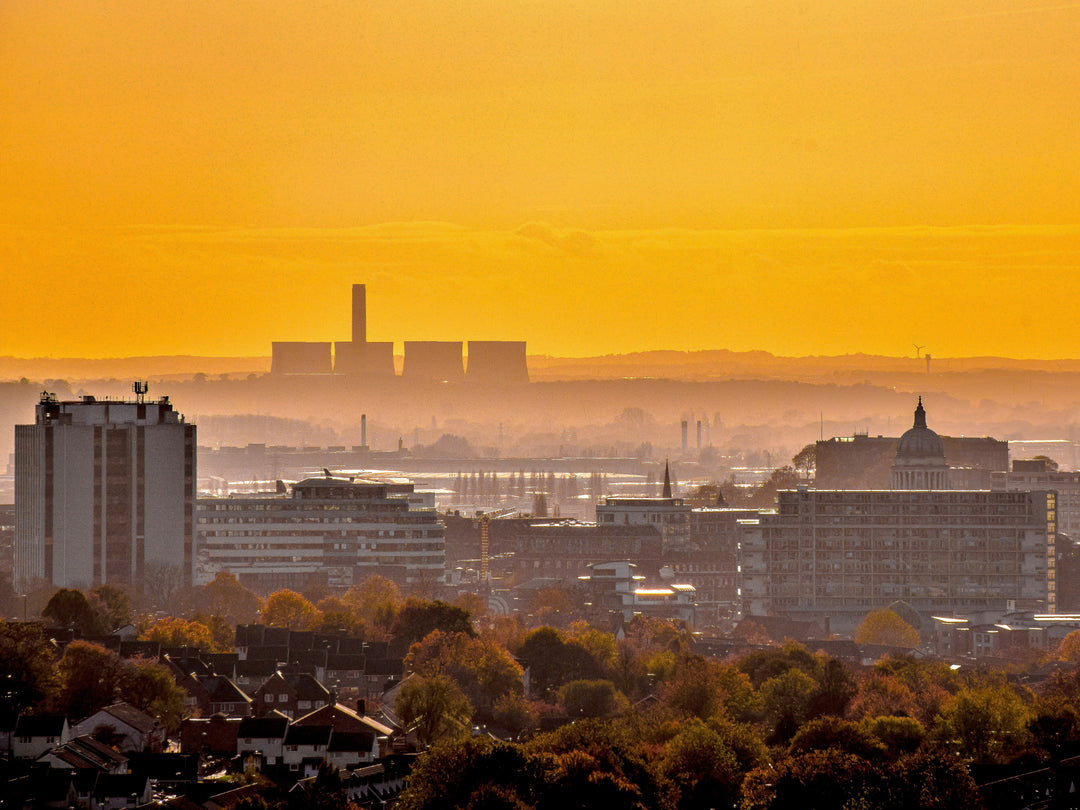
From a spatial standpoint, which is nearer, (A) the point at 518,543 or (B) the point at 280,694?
(B) the point at 280,694

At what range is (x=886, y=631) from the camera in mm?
96938

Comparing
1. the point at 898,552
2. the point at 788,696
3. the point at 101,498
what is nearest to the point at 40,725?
the point at 788,696

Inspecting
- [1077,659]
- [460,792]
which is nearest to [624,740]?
[460,792]

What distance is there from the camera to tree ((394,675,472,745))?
2350 inches

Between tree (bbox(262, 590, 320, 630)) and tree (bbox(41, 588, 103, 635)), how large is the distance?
28.8ft

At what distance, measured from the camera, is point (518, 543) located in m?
126

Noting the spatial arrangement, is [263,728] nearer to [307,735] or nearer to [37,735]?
[307,735]

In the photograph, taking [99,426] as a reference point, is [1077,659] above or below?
below

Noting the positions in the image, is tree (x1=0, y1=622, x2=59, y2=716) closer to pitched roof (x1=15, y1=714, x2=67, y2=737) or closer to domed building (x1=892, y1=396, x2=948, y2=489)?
pitched roof (x1=15, y1=714, x2=67, y2=737)

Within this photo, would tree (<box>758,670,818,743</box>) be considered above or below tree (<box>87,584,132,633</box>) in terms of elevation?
below

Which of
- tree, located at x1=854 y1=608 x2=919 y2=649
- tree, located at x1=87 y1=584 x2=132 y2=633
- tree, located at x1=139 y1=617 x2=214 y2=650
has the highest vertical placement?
tree, located at x1=87 y1=584 x2=132 y2=633

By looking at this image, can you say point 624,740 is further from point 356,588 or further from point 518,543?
point 518,543

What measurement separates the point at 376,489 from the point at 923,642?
2981 centimetres

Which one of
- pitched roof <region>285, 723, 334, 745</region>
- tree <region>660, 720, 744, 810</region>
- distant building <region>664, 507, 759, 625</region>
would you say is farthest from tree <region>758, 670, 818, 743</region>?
distant building <region>664, 507, 759, 625</region>
